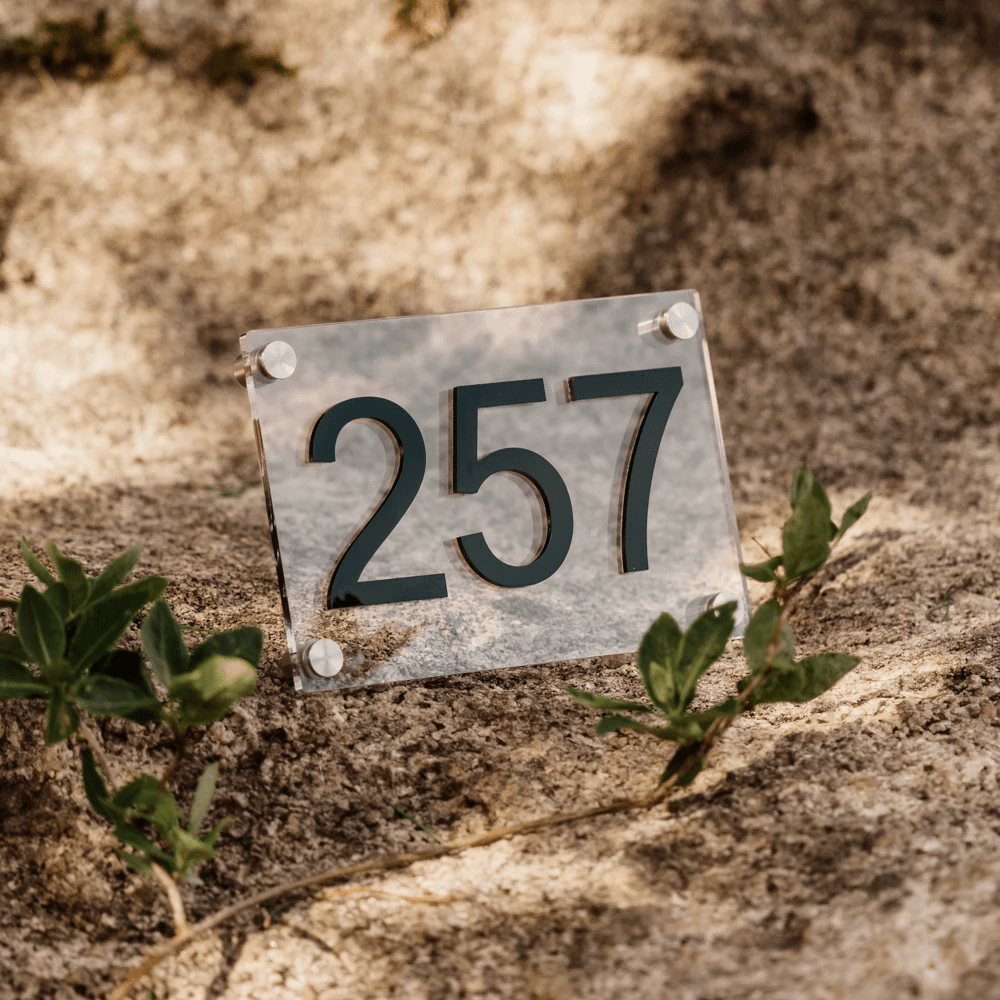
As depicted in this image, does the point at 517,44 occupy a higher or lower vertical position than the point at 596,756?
higher

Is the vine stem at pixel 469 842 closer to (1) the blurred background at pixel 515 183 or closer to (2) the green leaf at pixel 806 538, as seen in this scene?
(2) the green leaf at pixel 806 538

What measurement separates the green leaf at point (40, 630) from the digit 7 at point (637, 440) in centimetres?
82

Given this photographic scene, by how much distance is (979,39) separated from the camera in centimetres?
261

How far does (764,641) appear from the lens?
1.00 metres

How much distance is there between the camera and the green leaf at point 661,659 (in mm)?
987

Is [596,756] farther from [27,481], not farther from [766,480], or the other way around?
[27,481]

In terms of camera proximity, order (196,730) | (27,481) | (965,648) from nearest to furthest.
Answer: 1. (196,730)
2. (965,648)
3. (27,481)

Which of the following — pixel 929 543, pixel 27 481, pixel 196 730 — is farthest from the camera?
pixel 27 481

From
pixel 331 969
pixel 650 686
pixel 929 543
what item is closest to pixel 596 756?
pixel 650 686

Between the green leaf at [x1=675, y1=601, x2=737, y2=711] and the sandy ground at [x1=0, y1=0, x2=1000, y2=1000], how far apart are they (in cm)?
16

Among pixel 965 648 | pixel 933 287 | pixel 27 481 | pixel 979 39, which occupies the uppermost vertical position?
pixel 979 39

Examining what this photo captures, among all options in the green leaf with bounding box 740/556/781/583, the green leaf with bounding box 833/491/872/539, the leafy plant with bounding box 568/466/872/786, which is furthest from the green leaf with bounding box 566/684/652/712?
the green leaf with bounding box 833/491/872/539

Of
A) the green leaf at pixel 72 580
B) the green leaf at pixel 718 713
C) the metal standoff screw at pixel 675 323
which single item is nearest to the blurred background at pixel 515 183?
the metal standoff screw at pixel 675 323

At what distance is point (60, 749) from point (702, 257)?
197cm
